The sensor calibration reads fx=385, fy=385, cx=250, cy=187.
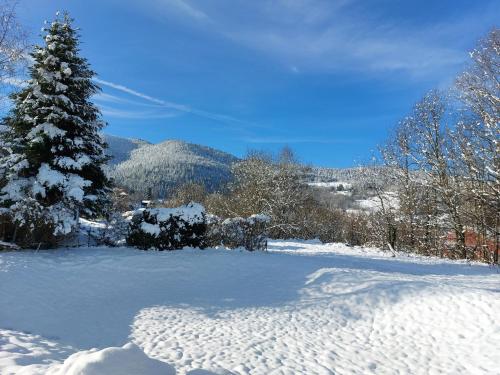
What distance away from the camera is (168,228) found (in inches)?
511

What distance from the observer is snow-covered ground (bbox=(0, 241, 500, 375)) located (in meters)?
5.74

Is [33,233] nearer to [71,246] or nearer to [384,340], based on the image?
[71,246]

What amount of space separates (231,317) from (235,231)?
6539 millimetres

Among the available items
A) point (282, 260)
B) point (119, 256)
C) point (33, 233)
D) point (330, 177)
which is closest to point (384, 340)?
point (282, 260)

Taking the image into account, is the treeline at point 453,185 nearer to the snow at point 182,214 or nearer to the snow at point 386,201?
the snow at point 386,201

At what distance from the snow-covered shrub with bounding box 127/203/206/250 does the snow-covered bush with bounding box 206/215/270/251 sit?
0.87 meters

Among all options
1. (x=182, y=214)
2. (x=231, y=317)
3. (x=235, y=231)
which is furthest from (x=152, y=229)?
(x=231, y=317)

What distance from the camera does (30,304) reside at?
7980mm

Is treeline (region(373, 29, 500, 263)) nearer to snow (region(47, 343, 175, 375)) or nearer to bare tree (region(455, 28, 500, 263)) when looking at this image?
bare tree (region(455, 28, 500, 263))

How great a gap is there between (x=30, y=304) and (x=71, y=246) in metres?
5.20

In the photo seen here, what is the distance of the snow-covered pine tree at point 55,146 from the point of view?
11992 mm

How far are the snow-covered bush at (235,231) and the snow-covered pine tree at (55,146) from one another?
4210mm

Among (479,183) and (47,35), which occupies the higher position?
(47,35)

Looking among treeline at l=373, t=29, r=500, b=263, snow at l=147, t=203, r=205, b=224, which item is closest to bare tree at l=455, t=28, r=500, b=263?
treeline at l=373, t=29, r=500, b=263
